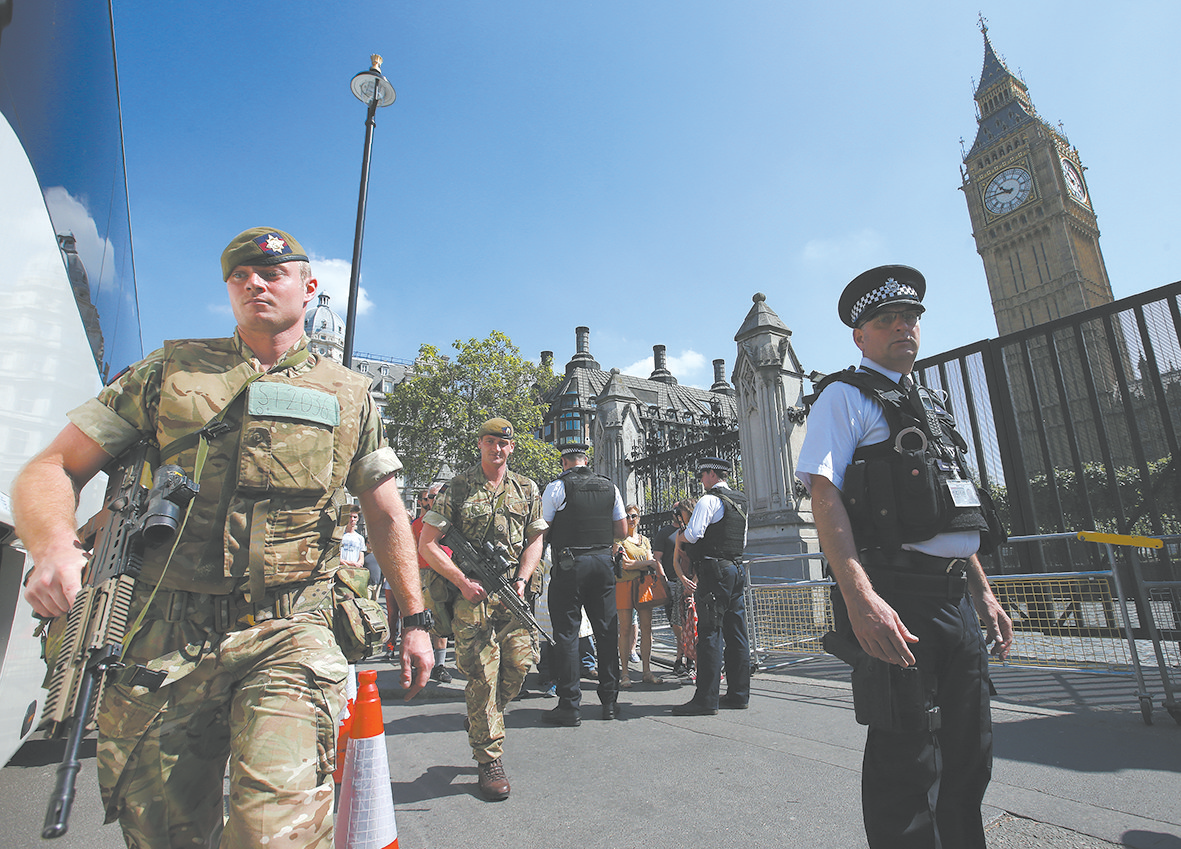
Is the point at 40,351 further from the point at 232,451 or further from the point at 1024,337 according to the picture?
the point at 1024,337

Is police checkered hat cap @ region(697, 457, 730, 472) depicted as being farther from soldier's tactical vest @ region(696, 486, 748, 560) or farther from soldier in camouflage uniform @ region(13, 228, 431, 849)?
Result: soldier in camouflage uniform @ region(13, 228, 431, 849)

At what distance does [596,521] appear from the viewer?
485 centimetres

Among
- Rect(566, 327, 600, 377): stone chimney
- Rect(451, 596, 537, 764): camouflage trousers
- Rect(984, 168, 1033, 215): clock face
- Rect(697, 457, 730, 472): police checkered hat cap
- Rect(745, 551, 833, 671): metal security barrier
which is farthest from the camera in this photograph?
Rect(984, 168, 1033, 215): clock face

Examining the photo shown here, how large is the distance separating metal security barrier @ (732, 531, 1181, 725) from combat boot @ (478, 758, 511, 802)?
369 centimetres

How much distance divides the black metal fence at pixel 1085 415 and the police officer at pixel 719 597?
3.57 meters

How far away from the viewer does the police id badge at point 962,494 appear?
76.7 inches

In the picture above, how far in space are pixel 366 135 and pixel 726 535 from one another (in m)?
6.64

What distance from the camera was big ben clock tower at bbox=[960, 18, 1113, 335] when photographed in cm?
6756

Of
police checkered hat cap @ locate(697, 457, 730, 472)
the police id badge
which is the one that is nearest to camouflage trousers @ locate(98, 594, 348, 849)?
the police id badge

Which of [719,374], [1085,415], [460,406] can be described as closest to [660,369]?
[719,374]

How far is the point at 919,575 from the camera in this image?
6.32 ft

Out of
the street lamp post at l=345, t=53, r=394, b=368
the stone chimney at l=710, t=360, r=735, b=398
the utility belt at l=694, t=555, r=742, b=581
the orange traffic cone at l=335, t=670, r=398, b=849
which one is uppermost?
the stone chimney at l=710, t=360, r=735, b=398

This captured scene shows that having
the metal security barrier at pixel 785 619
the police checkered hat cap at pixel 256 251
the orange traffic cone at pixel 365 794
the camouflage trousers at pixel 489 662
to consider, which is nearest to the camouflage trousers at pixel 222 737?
the orange traffic cone at pixel 365 794

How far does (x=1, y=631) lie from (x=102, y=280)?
2.10 metres
